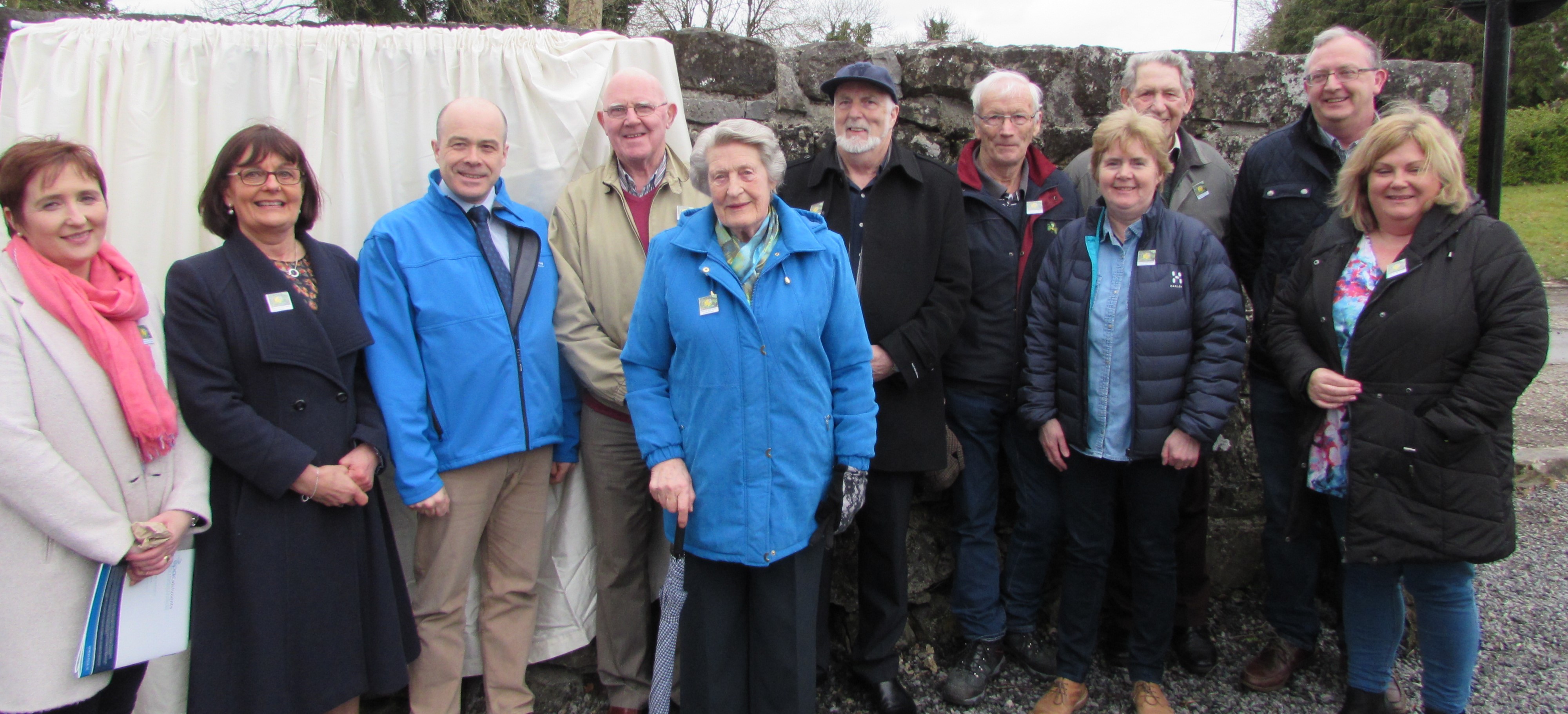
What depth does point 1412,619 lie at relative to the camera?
345 centimetres

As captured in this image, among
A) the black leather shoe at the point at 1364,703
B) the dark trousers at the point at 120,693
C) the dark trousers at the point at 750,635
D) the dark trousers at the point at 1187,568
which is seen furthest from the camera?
the dark trousers at the point at 1187,568

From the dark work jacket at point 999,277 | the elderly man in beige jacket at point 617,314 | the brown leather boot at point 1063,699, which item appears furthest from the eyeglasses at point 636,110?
the brown leather boot at point 1063,699

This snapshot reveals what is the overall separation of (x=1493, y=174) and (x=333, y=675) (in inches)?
190

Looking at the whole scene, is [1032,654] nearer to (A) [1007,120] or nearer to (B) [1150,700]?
(B) [1150,700]

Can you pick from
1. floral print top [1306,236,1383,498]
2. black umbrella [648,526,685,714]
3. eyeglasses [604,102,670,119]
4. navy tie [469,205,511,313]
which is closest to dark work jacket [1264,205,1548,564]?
floral print top [1306,236,1383,498]

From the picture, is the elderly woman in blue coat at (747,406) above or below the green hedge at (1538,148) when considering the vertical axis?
below

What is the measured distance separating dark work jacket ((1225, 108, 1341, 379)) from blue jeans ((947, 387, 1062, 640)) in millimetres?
903

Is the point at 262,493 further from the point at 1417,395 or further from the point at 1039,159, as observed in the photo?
the point at 1417,395

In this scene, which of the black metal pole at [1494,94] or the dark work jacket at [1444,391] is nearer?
the dark work jacket at [1444,391]

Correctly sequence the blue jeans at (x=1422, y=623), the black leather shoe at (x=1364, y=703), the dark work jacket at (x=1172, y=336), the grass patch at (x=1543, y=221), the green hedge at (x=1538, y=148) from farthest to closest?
the green hedge at (x=1538, y=148)
the grass patch at (x=1543, y=221)
the black leather shoe at (x=1364, y=703)
the dark work jacket at (x=1172, y=336)
the blue jeans at (x=1422, y=623)

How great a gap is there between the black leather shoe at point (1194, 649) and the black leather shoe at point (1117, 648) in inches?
6.9

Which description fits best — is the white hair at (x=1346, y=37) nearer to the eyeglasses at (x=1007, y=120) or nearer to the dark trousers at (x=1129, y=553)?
the eyeglasses at (x=1007, y=120)

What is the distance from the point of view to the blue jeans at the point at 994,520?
10.3 ft

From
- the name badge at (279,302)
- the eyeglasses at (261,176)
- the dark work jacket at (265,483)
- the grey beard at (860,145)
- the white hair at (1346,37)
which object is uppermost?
the white hair at (1346,37)
